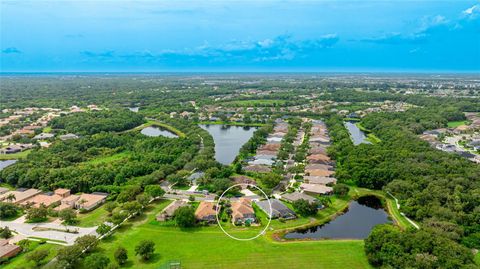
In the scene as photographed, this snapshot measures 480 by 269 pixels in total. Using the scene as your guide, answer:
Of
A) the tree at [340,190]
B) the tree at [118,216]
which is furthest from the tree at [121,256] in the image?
the tree at [340,190]

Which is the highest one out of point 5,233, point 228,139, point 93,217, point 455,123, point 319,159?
point 5,233

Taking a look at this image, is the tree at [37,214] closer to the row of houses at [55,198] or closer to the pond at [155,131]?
the row of houses at [55,198]

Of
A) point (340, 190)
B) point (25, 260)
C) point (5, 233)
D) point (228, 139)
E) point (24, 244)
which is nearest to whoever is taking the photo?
point (25, 260)

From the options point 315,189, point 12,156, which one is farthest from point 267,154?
point 12,156

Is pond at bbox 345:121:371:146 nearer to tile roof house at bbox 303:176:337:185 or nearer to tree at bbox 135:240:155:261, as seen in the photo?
tile roof house at bbox 303:176:337:185

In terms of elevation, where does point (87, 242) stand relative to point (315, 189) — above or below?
above

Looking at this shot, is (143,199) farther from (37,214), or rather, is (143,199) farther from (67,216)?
(37,214)

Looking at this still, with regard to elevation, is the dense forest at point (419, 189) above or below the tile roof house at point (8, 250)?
above
